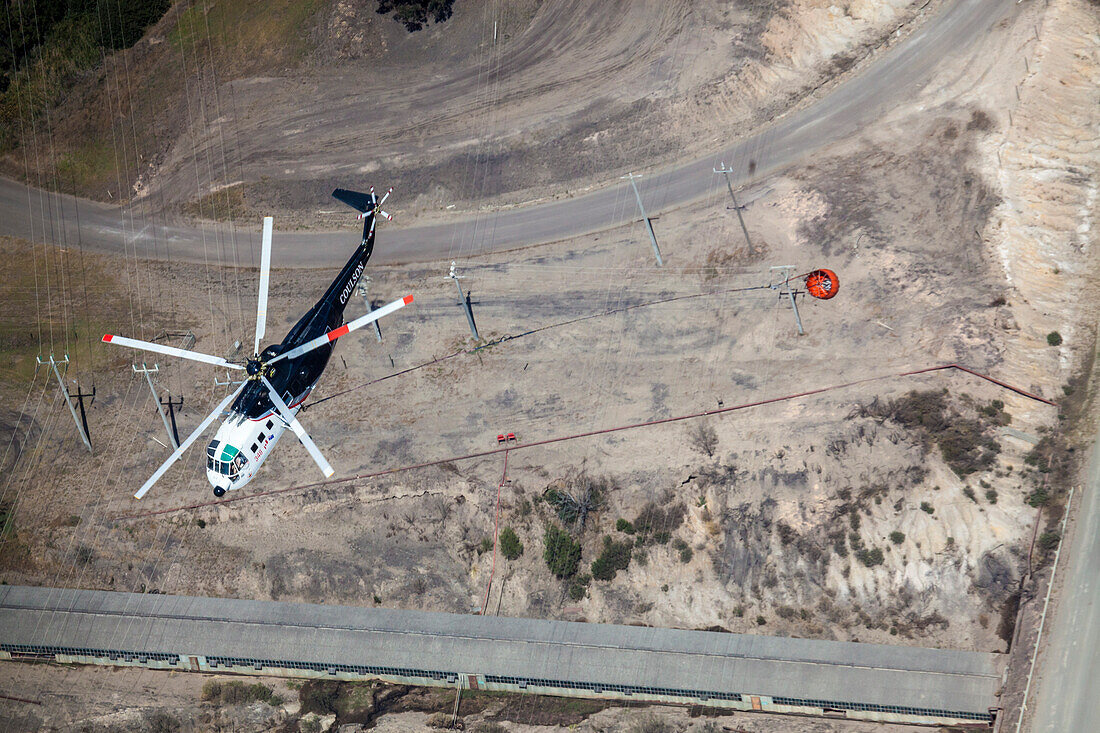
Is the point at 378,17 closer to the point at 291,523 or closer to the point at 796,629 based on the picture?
the point at 291,523

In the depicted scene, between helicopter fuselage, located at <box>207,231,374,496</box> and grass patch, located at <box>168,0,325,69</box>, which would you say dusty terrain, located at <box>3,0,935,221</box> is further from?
helicopter fuselage, located at <box>207,231,374,496</box>

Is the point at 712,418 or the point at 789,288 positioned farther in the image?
the point at 789,288

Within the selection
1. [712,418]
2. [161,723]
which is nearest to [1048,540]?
[712,418]

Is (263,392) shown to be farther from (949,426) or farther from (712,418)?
(949,426)

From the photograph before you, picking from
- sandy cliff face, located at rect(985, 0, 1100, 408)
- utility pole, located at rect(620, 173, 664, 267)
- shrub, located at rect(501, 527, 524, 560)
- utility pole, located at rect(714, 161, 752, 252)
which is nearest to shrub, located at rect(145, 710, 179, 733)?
shrub, located at rect(501, 527, 524, 560)

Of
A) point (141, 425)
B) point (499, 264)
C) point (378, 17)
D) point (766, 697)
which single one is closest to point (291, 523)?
point (141, 425)

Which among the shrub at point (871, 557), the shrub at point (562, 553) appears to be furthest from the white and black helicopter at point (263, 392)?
the shrub at point (871, 557)
